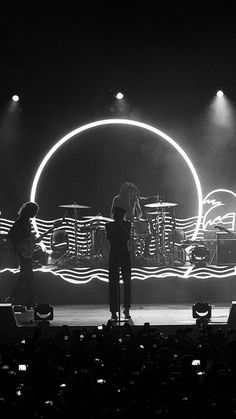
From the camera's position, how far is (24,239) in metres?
11.7

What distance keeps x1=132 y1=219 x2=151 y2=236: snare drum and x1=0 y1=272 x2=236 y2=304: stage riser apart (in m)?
1.62

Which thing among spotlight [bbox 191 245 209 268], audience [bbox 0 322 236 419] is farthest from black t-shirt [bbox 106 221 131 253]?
audience [bbox 0 322 236 419]

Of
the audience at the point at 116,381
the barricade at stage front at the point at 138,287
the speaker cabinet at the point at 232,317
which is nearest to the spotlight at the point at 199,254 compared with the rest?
the barricade at stage front at the point at 138,287

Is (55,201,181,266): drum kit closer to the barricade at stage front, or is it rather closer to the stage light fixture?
the barricade at stage front

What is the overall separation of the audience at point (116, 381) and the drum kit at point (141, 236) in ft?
29.9

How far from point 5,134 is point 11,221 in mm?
1883

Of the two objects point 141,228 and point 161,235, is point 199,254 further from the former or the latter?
point 141,228

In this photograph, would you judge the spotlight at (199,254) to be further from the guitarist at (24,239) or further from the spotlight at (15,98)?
the spotlight at (15,98)

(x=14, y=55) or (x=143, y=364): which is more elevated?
(x=14, y=55)

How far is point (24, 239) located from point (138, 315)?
212 centimetres

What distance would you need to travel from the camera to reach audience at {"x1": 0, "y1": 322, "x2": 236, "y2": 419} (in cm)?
402

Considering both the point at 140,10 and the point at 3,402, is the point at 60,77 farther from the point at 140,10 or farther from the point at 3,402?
the point at 3,402

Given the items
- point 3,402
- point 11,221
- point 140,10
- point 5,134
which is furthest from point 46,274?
point 3,402

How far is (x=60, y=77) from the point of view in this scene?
1644 cm
